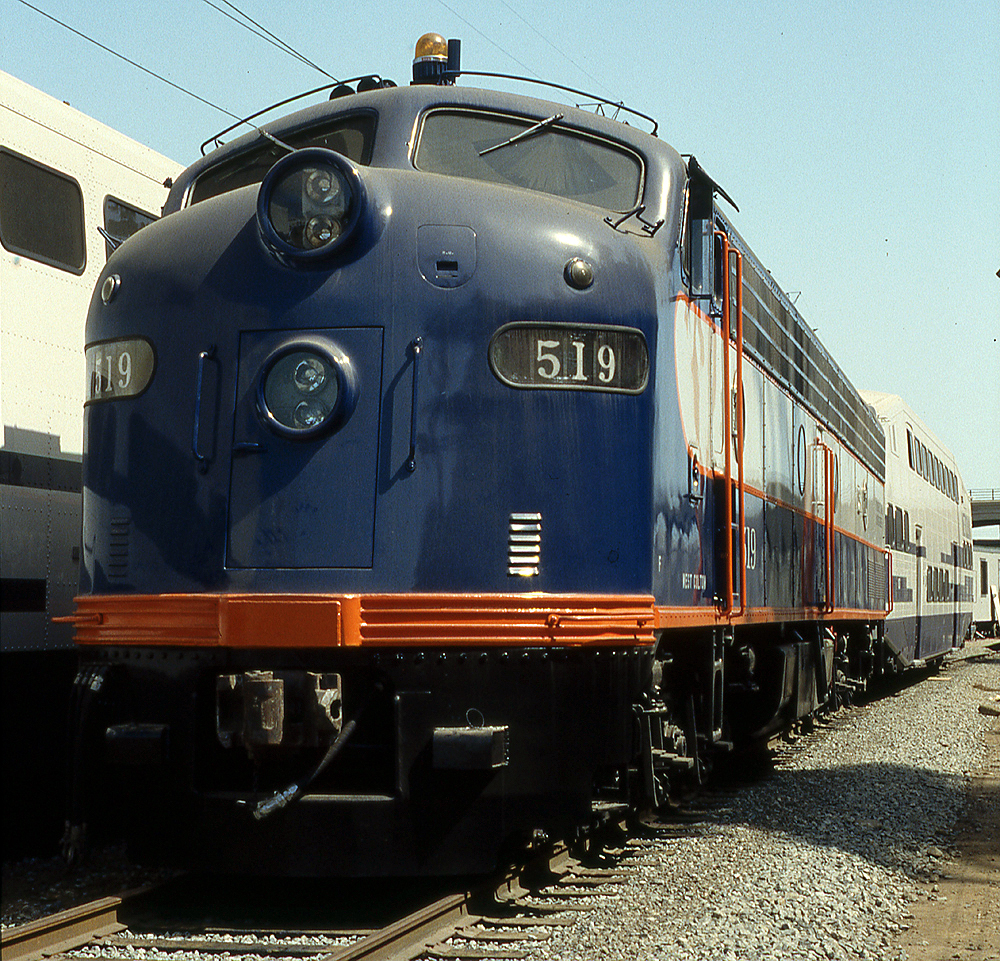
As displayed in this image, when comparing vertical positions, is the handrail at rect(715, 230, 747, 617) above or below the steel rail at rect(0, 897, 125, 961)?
above

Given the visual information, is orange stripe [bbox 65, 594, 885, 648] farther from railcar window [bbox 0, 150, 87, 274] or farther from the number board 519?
railcar window [bbox 0, 150, 87, 274]

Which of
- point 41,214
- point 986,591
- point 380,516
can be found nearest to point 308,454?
point 380,516

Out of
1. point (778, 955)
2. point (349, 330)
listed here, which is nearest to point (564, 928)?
point (778, 955)

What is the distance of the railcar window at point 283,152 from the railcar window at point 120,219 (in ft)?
2.84

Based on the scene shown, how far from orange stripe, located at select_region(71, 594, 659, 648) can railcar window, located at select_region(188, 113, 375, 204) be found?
227 centimetres

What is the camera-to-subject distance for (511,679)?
201 inches

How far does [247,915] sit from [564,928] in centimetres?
134

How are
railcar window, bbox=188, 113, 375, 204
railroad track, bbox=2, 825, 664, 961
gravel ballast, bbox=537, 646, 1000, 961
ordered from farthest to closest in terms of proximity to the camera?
railcar window, bbox=188, 113, 375, 204
gravel ballast, bbox=537, 646, 1000, 961
railroad track, bbox=2, 825, 664, 961

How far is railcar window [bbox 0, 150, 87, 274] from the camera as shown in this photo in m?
6.87

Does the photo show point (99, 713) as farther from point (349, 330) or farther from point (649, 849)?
point (649, 849)

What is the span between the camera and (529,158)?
6.14 m

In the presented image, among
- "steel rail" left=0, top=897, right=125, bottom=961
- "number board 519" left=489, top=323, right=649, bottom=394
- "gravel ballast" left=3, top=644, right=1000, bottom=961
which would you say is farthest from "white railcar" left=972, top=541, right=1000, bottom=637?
"steel rail" left=0, top=897, right=125, bottom=961

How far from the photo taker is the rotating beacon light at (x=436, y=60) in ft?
21.7

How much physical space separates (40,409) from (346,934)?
142 inches
